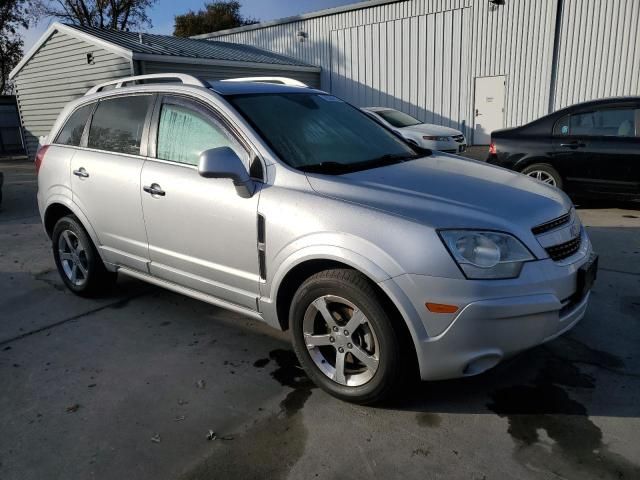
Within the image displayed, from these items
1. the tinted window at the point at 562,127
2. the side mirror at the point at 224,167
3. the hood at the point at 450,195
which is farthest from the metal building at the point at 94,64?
the hood at the point at 450,195

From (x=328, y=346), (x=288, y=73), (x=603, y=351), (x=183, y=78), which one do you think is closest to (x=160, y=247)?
(x=183, y=78)

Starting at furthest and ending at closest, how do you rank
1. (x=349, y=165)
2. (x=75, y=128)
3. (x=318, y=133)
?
(x=75, y=128) → (x=318, y=133) → (x=349, y=165)

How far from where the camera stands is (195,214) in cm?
323

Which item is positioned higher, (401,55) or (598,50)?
(401,55)

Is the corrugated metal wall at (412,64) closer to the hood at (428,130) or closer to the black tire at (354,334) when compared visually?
the hood at (428,130)

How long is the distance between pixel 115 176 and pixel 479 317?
278 cm

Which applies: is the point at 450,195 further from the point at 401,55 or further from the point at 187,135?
the point at 401,55

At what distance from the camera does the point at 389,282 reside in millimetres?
2432

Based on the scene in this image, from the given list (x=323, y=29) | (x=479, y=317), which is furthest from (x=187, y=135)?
(x=323, y=29)

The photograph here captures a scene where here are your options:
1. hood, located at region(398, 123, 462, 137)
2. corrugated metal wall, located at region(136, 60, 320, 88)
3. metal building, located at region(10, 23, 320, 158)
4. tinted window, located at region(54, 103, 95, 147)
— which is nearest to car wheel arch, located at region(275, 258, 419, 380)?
tinted window, located at region(54, 103, 95, 147)

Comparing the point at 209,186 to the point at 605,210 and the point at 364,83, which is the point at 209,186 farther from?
the point at 364,83

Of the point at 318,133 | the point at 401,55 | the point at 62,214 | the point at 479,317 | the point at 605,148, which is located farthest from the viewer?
the point at 401,55

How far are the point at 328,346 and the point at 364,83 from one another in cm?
1699

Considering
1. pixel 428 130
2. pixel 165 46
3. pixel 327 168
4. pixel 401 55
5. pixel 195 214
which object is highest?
pixel 165 46
